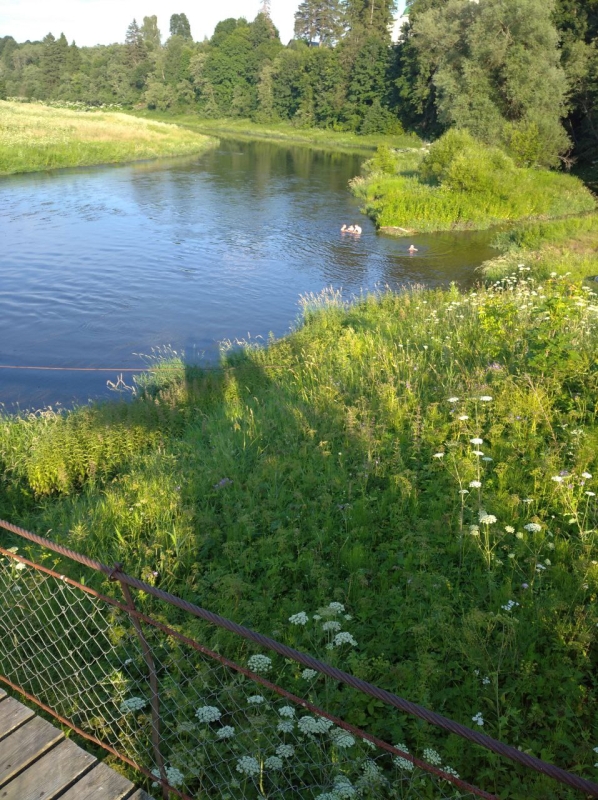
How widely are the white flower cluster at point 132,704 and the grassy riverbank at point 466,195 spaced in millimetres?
23101

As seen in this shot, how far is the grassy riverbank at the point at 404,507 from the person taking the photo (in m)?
3.79

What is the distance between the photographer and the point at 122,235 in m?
23.2

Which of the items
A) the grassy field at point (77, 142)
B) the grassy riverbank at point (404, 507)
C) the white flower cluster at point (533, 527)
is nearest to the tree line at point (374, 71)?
the grassy field at point (77, 142)

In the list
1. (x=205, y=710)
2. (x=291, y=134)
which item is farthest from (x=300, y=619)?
(x=291, y=134)

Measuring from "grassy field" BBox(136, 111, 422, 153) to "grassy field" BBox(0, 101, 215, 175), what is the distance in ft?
36.6

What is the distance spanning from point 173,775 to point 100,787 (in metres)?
0.38

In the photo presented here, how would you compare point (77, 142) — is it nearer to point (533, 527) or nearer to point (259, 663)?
point (533, 527)

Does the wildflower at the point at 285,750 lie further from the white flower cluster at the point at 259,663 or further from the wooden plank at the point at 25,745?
the wooden plank at the point at 25,745

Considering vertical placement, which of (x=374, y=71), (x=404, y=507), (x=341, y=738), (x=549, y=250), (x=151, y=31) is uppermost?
(x=151, y=31)

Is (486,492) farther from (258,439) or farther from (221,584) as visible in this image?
(258,439)

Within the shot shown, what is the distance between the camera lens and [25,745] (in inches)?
126

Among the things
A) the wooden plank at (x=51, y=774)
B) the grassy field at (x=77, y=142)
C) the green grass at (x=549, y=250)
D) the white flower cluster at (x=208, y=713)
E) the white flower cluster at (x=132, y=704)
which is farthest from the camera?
the grassy field at (x=77, y=142)

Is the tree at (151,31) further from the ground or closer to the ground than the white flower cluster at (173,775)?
further from the ground

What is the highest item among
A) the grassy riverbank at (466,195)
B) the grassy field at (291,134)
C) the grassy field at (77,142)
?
the grassy field at (291,134)
